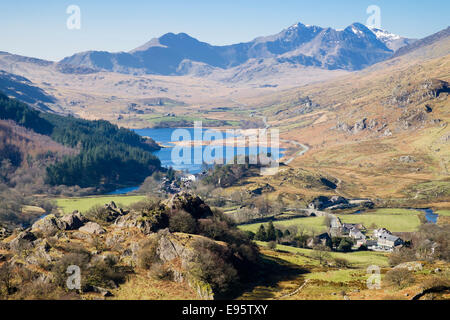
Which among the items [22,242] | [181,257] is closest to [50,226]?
[22,242]

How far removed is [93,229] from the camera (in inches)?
2016

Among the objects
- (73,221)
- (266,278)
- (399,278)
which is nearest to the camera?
(399,278)

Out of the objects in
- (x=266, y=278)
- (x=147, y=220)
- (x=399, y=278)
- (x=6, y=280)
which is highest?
(x=147, y=220)

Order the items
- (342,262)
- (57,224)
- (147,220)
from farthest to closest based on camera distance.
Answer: (342,262) < (57,224) < (147,220)

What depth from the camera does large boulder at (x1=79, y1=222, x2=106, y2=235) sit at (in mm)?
50938

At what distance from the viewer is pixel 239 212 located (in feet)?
388

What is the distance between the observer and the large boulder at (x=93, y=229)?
50.9 metres

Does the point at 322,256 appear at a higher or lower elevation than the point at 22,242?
lower

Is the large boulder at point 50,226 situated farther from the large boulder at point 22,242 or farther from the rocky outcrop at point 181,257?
the rocky outcrop at point 181,257

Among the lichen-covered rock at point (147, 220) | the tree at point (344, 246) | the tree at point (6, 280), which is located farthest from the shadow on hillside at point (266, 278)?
the tree at point (344, 246)

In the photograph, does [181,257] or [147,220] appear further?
[147,220]

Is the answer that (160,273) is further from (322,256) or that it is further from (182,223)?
(322,256)
